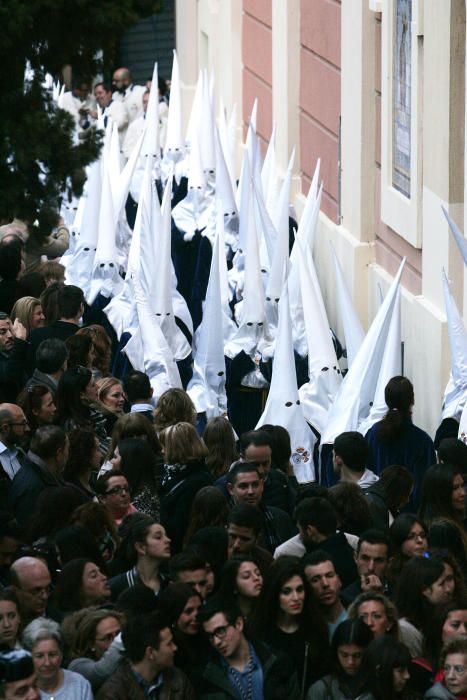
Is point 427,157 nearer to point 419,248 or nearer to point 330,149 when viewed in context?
point 419,248

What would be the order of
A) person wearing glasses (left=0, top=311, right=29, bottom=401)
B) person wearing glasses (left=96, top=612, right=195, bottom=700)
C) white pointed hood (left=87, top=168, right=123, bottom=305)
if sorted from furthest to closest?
1. white pointed hood (left=87, top=168, right=123, bottom=305)
2. person wearing glasses (left=0, top=311, right=29, bottom=401)
3. person wearing glasses (left=96, top=612, right=195, bottom=700)

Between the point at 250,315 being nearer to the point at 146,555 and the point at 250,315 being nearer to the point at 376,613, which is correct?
the point at 146,555

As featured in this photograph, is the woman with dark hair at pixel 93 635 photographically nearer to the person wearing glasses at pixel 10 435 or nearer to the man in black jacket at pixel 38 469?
the man in black jacket at pixel 38 469

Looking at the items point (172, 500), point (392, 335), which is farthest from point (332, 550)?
point (392, 335)

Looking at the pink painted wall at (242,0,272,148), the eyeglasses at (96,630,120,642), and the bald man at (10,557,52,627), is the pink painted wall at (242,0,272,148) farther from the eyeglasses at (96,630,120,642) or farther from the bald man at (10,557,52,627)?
the eyeglasses at (96,630,120,642)

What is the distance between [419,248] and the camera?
1295cm

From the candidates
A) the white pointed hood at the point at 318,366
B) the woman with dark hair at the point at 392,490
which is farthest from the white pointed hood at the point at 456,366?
the woman with dark hair at the point at 392,490

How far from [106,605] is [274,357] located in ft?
14.9

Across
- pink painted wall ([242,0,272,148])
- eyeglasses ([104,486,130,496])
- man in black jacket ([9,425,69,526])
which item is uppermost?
pink painted wall ([242,0,272,148])

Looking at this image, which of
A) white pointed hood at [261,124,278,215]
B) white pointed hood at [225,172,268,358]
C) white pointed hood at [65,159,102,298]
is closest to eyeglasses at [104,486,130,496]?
white pointed hood at [225,172,268,358]

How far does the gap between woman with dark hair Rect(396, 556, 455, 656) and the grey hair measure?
1.45 m

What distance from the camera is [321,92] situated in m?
17.1

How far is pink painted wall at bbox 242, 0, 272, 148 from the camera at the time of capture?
20.5m

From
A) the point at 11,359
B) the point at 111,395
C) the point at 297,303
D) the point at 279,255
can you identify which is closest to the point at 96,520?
the point at 111,395
